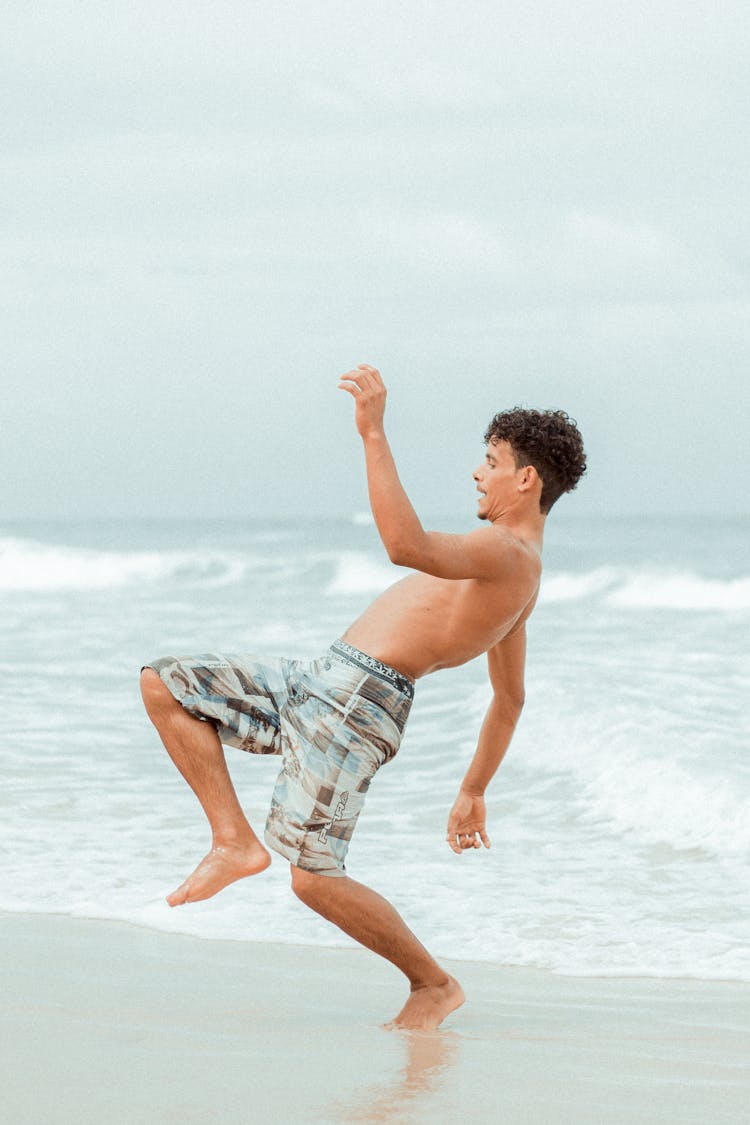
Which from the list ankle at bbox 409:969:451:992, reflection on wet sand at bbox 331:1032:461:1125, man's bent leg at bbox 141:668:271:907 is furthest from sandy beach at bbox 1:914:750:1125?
man's bent leg at bbox 141:668:271:907

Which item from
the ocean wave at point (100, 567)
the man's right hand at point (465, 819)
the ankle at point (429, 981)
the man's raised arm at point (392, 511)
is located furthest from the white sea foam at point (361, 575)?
the man's raised arm at point (392, 511)

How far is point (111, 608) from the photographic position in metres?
22.0

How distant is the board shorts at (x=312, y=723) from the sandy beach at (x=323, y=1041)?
565mm

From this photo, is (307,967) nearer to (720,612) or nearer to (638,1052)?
(638,1052)

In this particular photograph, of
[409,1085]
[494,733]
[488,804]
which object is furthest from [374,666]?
[488,804]

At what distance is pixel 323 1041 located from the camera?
3.96 m

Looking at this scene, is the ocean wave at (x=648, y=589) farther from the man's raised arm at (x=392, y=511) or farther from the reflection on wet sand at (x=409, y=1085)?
the man's raised arm at (x=392, y=511)

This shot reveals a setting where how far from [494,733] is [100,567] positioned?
2968 cm

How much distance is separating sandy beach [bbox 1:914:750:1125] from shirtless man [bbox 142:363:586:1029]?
37 cm

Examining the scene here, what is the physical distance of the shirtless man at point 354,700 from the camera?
4.09 m

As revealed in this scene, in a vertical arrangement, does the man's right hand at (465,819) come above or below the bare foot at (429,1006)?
above

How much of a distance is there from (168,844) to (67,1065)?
339 cm

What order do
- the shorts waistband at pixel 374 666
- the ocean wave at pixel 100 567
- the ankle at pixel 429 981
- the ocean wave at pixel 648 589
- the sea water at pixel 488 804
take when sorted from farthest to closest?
the ocean wave at pixel 100 567
the ocean wave at pixel 648 589
the sea water at pixel 488 804
the ankle at pixel 429 981
the shorts waistband at pixel 374 666

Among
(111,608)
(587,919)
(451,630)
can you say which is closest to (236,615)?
(111,608)
